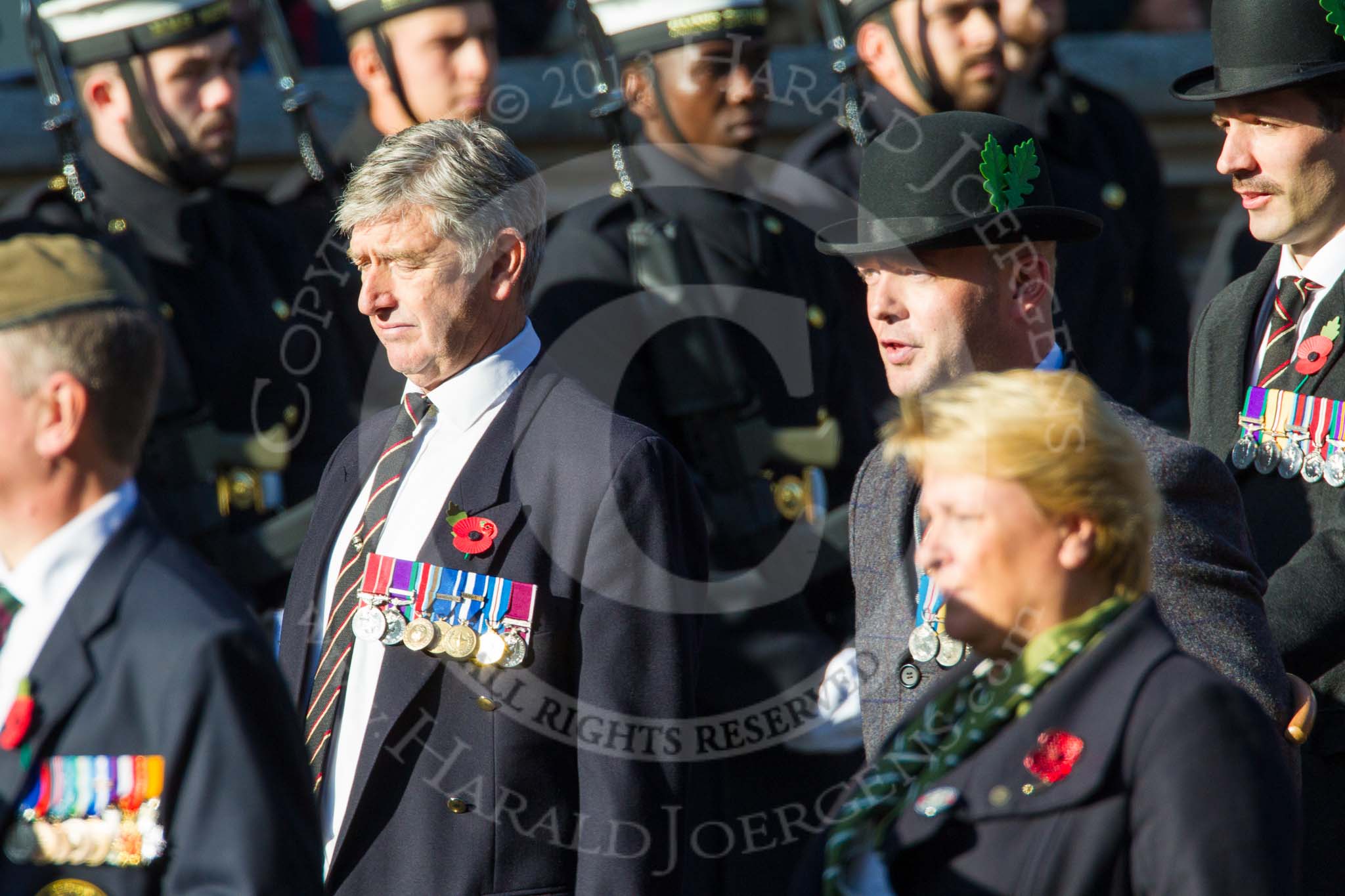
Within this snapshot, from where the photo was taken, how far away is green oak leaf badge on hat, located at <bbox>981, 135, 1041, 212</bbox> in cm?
306

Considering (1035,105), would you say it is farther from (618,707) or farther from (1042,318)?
(618,707)

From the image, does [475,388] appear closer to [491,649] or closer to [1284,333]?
[491,649]

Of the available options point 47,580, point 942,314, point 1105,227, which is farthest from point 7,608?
point 1105,227

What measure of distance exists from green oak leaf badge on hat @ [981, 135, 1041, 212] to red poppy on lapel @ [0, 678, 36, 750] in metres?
1.63

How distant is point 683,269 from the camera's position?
4.85 metres

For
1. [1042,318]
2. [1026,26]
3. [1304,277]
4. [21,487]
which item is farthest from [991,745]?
[1026,26]

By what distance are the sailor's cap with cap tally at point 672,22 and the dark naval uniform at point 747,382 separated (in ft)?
0.93

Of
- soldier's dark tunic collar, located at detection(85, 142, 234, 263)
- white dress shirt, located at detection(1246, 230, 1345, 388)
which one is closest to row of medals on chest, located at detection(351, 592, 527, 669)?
white dress shirt, located at detection(1246, 230, 1345, 388)

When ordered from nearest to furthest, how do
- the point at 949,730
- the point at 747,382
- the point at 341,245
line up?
the point at 949,730, the point at 747,382, the point at 341,245

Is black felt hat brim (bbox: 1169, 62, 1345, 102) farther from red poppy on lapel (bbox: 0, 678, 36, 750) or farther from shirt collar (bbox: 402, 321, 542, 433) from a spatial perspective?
red poppy on lapel (bbox: 0, 678, 36, 750)

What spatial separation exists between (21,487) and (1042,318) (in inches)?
62.3

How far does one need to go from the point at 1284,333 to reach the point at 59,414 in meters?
2.33

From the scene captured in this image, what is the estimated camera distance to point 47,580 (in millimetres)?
2236

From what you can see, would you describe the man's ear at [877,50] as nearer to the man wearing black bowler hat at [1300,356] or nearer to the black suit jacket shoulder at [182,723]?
the man wearing black bowler hat at [1300,356]
